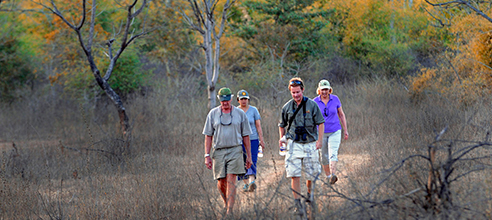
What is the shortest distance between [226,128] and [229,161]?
431 millimetres

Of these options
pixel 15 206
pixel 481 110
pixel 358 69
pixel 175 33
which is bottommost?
pixel 15 206

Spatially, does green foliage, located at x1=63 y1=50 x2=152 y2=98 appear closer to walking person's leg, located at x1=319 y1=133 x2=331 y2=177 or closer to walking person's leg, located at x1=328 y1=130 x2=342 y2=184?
walking person's leg, located at x1=319 y1=133 x2=331 y2=177

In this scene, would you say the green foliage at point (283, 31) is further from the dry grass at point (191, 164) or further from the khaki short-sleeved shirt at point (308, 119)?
the khaki short-sleeved shirt at point (308, 119)

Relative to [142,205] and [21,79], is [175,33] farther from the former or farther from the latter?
[142,205]

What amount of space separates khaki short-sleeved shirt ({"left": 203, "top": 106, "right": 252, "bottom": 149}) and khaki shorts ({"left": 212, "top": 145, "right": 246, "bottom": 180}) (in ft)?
0.25

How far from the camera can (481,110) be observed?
10.0 m

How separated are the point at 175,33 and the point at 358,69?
392 inches

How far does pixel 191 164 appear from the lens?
31.2 feet

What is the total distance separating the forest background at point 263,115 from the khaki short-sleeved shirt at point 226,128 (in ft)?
2.68

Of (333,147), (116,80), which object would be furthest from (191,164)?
(116,80)

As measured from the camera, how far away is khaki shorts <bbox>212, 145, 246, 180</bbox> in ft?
19.4

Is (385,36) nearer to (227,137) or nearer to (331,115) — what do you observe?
(331,115)

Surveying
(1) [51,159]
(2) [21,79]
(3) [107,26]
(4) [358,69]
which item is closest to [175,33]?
(3) [107,26]

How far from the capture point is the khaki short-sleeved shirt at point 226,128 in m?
5.89
